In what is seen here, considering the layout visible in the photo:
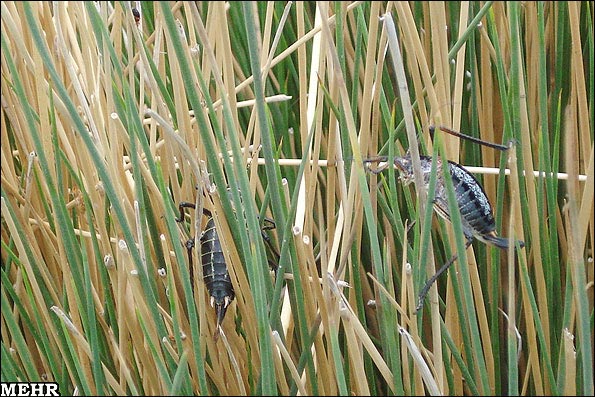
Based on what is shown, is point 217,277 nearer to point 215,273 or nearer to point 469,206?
point 215,273

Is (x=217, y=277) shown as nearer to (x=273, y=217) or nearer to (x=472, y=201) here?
(x=273, y=217)

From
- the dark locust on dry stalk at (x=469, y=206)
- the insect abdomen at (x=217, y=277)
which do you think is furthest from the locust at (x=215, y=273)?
the dark locust on dry stalk at (x=469, y=206)

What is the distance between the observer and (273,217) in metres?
0.68

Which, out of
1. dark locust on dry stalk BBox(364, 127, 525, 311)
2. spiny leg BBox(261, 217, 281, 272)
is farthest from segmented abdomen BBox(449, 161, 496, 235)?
spiny leg BBox(261, 217, 281, 272)

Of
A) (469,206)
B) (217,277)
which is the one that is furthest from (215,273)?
(469,206)

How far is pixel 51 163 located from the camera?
667 millimetres

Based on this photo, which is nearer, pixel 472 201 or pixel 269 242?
pixel 472 201

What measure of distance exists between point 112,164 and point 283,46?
393 mm

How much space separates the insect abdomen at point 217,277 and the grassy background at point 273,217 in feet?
0.09

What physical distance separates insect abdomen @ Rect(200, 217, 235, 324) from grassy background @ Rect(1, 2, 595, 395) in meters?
0.03

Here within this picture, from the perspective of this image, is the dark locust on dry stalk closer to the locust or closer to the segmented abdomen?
the segmented abdomen

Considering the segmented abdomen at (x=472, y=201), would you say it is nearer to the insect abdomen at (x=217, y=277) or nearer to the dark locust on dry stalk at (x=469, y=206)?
the dark locust on dry stalk at (x=469, y=206)

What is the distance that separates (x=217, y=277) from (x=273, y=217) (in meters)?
0.08

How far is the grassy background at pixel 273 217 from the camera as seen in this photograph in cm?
56
